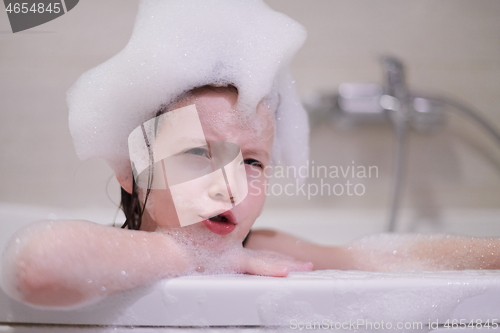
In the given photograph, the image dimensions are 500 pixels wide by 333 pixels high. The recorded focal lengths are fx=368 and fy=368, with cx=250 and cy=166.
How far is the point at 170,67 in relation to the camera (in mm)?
576

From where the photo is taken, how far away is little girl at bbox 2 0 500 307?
1.72 feet

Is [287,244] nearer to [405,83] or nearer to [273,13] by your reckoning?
[273,13]

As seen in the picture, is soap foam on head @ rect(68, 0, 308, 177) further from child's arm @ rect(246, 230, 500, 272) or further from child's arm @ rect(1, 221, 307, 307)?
child's arm @ rect(246, 230, 500, 272)

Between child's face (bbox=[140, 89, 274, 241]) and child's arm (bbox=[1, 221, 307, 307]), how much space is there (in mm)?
95

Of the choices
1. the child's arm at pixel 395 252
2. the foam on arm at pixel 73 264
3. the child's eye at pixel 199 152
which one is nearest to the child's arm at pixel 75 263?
the foam on arm at pixel 73 264

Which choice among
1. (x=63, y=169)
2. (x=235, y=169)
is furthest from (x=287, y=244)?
(x=63, y=169)

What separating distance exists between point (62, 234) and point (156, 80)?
27 cm

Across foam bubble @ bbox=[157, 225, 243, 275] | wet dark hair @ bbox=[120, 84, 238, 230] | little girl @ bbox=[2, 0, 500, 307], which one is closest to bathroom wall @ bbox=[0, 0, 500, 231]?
wet dark hair @ bbox=[120, 84, 238, 230]

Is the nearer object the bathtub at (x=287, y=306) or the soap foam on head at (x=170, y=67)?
the bathtub at (x=287, y=306)

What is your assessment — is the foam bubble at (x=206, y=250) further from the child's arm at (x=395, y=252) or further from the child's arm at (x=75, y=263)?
the child's arm at (x=395, y=252)

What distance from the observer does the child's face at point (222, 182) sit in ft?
1.75

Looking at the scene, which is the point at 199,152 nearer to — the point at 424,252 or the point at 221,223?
the point at 221,223

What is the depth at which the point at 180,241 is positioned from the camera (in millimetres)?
514

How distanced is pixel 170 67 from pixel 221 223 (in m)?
0.25
